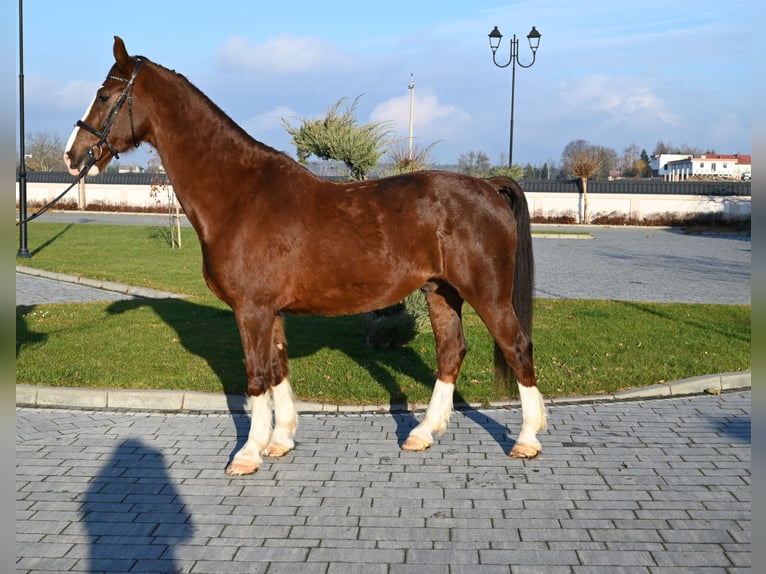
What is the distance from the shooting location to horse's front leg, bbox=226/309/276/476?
209 inches

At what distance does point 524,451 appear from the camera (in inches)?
218

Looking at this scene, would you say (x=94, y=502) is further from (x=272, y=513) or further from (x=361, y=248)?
(x=361, y=248)

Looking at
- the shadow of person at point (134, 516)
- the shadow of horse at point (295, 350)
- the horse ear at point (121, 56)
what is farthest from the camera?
the shadow of horse at point (295, 350)

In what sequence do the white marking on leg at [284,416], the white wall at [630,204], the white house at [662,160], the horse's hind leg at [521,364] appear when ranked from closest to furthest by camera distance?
the horse's hind leg at [521,364] < the white marking on leg at [284,416] < the white wall at [630,204] < the white house at [662,160]

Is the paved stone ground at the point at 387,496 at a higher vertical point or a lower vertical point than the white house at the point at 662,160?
lower

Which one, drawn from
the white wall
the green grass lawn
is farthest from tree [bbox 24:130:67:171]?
the green grass lawn

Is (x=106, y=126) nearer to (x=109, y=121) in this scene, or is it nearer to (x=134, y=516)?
(x=109, y=121)

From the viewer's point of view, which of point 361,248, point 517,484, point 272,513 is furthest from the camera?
point 361,248

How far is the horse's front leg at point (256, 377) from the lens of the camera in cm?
531

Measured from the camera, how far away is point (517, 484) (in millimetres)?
5062

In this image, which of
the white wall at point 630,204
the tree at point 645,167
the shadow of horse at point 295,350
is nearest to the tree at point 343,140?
the shadow of horse at point 295,350

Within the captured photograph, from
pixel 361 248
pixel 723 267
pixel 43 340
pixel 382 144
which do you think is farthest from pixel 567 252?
pixel 361 248

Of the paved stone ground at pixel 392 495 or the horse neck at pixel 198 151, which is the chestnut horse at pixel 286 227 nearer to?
the horse neck at pixel 198 151

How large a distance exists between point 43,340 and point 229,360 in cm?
264
